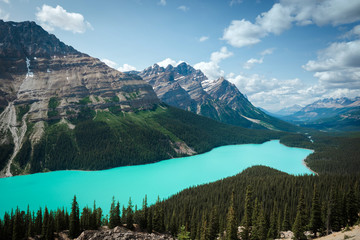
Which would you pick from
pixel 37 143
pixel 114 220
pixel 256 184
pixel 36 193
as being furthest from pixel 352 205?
pixel 37 143

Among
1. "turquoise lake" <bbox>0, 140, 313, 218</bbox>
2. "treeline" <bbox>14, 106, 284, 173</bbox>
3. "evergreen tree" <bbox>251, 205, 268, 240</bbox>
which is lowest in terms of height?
"turquoise lake" <bbox>0, 140, 313, 218</bbox>

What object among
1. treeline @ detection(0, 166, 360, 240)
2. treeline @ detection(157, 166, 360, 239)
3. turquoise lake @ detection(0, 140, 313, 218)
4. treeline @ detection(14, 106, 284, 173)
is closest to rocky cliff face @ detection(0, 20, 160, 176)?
treeline @ detection(14, 106, 284, 173)

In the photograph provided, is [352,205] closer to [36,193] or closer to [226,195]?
[226,195]

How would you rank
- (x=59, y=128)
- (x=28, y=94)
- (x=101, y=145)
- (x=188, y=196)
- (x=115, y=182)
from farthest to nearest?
1. (x=28, y=94)
2. (x=59, y=128)
3. (x=101, y=145)
4. (x=115, y=182)
5. (x=188, y=196)

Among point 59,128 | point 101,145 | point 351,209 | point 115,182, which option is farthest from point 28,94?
point 351,209

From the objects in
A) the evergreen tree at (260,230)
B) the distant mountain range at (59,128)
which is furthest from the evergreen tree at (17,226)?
the distant mountain range at (59,128)

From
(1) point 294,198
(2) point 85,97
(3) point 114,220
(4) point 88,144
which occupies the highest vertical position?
(2) point 85,97

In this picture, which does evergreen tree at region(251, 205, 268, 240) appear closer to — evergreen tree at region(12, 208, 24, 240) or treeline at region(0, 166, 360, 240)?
treeline at region(0, 166, 360, 240)

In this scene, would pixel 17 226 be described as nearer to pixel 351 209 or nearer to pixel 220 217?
pixel 220 217

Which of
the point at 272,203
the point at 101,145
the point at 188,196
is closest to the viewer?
the point at 272,203
